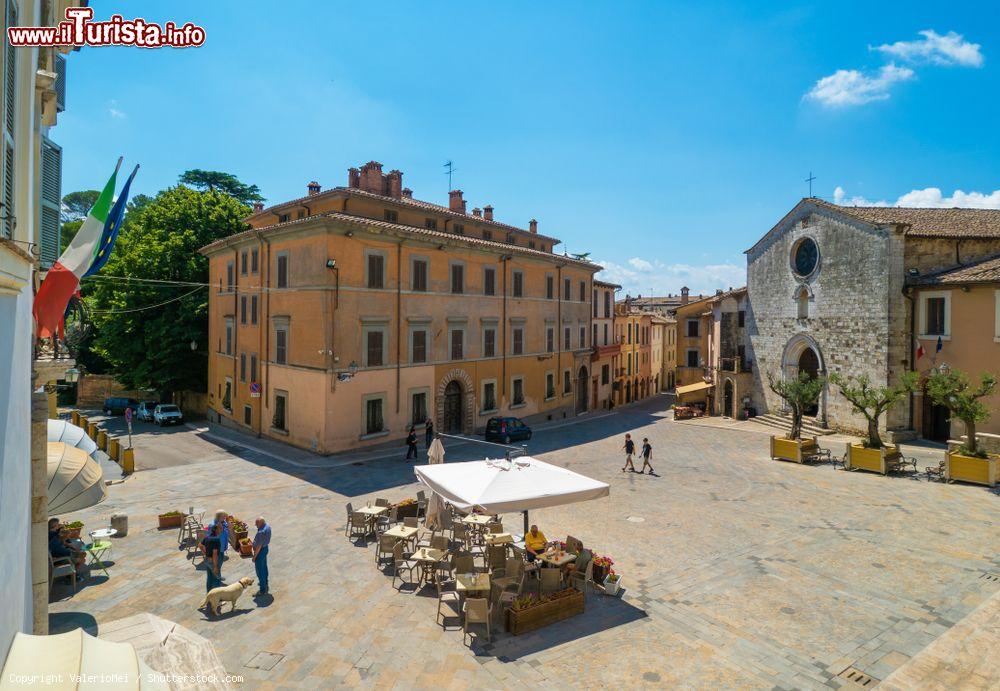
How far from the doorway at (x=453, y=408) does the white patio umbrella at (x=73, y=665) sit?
22.9 metres

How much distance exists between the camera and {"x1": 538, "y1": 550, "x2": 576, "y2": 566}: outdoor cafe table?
1012cm

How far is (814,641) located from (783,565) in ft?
10.2

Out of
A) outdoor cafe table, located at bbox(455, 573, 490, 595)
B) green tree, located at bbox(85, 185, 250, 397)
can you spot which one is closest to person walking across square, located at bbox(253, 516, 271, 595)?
outdoor cafe table, located at bbox(455, 573, 490, 595)

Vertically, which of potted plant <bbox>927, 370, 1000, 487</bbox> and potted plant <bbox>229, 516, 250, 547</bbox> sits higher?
potted plant <bbox>927, 370, 1000, 487</bbox>

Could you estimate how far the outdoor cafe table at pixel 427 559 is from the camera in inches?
413

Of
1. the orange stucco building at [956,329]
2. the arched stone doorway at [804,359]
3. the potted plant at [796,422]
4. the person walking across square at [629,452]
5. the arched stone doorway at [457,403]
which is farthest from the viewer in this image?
the arched stone doorway at [804,359]

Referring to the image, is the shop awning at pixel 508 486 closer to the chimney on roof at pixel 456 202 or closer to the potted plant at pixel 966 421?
the potted plant at pixel 966 421

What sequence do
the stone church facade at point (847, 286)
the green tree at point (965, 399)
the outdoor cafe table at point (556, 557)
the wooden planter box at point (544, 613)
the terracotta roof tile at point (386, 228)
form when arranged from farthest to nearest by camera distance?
the stone church facade at point (847, 286) → the terracotta roof tile at point (386, 228) → the green tree at point (965, 399) → the outdoor cafe table at point (556, 557) → the wooden planter box at point (544, 613)

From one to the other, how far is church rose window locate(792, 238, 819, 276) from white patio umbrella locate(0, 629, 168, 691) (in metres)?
33.1

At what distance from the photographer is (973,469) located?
18.0 meters

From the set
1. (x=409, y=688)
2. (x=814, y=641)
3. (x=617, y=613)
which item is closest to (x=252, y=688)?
(x=409, y=688)

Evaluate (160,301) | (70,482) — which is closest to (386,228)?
(70,482)

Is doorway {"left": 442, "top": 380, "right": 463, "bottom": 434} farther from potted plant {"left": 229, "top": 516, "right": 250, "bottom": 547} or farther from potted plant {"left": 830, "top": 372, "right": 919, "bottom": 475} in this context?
potted plant {"left": 830, "top": 372, "right": 919, "bottom": 475}

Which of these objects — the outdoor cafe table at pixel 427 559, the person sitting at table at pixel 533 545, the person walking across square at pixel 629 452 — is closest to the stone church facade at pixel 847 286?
the person walking across square at pixel 629 452
